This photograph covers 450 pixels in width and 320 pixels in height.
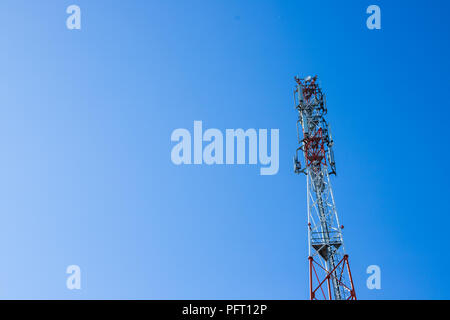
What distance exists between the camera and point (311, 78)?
143ft

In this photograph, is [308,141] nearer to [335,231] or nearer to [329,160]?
[329,160]
